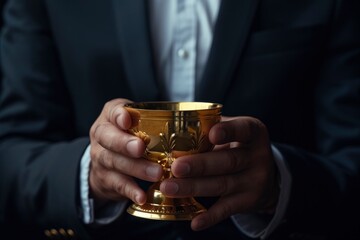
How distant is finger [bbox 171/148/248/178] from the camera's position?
1.82 ft

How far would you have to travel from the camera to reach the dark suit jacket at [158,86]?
826 millimetres

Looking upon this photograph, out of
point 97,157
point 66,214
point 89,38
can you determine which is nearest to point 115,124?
point 97,157

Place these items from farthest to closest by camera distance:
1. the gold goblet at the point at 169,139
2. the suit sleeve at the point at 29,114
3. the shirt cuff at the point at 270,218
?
1. the suit sleeve at the point at 29,114
2. the shirt cuff at the point at 270,218
3. the gold goblet at the point at 169,139

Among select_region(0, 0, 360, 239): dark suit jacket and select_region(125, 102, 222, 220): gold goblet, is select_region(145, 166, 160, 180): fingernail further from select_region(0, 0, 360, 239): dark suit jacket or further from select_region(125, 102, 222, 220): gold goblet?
select_region(0, 0, 360, 239): dark suit jacket

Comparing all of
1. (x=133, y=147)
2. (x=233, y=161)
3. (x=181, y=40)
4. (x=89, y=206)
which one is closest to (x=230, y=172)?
(x=233, y=161)

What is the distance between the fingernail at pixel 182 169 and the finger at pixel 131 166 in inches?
0.9

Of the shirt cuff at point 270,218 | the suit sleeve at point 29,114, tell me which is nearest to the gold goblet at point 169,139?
the shirt cuff at point 270,218

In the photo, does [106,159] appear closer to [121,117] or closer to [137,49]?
[121,117]

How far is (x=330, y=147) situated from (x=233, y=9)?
26 centimetres

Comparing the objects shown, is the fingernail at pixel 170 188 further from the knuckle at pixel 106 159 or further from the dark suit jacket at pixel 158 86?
the dark suit jacket at pixel 158 86

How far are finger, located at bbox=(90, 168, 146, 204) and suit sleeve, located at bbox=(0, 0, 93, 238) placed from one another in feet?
0.39

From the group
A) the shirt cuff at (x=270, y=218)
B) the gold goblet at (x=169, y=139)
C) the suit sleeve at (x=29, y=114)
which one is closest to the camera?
the gold goblet at (x=169, y=139)

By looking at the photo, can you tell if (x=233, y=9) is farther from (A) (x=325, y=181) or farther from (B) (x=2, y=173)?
(B) (x=2, y=173)

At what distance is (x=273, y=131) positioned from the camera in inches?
35.4
